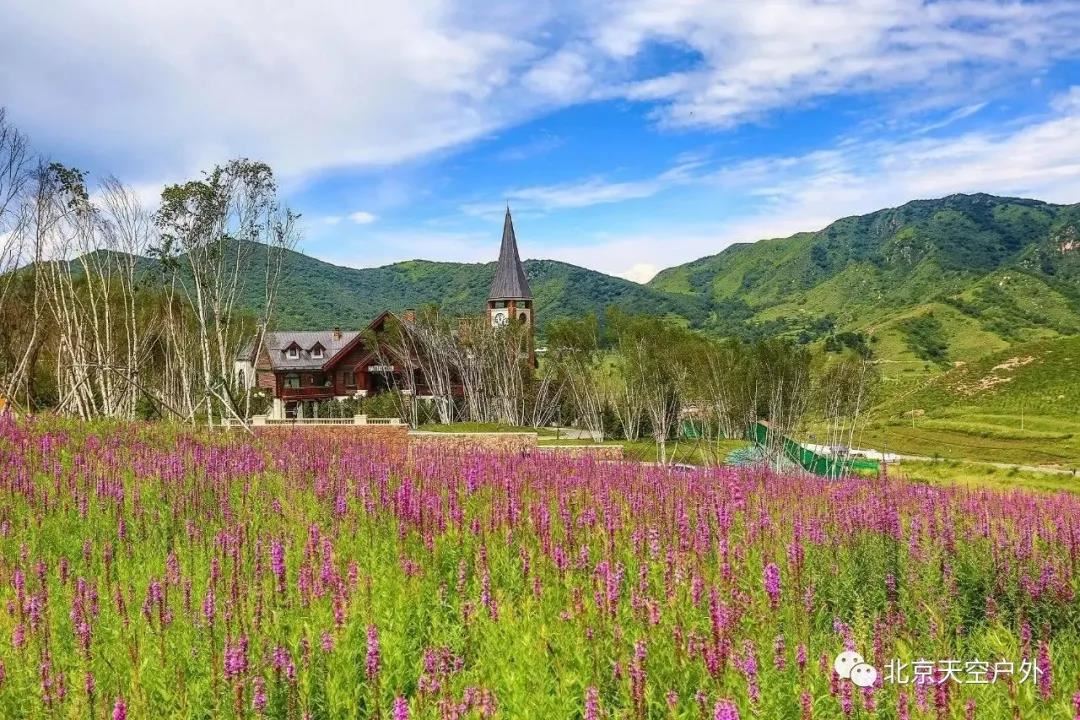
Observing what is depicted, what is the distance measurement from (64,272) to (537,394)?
3459 centimetres

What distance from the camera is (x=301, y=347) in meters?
66.2

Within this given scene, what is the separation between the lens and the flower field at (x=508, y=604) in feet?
12.1

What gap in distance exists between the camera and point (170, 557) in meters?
5.34

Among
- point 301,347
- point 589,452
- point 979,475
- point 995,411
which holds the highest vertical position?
point 301,347

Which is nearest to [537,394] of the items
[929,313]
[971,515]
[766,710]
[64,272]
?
[64,272]

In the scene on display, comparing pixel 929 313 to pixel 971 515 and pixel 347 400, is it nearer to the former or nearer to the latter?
pixel 347 400

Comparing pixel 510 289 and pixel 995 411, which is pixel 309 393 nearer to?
pixel 510 289

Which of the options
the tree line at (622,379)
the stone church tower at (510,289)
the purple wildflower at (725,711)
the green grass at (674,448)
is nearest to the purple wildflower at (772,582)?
the purple wildflower at (725,711)

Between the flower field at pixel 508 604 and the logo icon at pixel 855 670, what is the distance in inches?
2.5

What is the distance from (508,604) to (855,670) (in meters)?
2.23

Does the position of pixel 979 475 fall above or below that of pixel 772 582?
below

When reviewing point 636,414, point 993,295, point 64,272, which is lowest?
point 636,414

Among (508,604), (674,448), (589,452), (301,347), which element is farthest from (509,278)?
(508,604)

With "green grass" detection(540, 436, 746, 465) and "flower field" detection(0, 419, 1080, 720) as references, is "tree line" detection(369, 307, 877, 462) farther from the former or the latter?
"flower field" detection(0, 419, 1080, 720)
